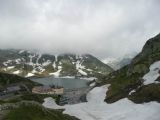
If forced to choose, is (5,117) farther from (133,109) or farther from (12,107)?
(133,109)

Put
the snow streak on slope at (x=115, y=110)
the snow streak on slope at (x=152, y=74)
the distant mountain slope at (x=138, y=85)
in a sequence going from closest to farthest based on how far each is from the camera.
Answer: the snow streak on slope at (x=115, y=110)
the distant mountain slope at (x=138, y=85)
the snow streak on slope at (x=152, y=74)

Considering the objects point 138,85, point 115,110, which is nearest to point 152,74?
point 138,85

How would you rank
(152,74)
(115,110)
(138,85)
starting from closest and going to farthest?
(115,110)
(138,85)
(152,74)

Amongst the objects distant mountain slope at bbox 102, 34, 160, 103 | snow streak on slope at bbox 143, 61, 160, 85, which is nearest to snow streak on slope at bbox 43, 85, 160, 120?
distant mountain slope at bbox 102, 34, 160, 103

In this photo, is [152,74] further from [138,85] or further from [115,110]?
[115,110]

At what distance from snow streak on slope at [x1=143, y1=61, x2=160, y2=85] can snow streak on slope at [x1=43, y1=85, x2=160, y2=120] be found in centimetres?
1755

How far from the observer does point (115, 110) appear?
113500mm

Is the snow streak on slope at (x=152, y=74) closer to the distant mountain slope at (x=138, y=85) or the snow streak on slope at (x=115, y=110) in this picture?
the distant mountain slope at (x=138, y=85)

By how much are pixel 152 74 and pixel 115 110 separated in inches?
1444

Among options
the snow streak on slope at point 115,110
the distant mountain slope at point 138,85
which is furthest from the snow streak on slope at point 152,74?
the snow streak on slope at point 115,110

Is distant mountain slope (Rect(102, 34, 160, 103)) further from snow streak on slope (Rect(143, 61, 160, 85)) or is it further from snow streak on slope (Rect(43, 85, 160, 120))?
snow streak on slope (Rect(43, 85, 160, 120))

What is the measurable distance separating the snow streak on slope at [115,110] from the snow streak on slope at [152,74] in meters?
17.5

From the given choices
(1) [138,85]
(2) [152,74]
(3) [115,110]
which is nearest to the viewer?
(3) [115,110]

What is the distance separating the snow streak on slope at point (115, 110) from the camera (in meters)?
95.4
